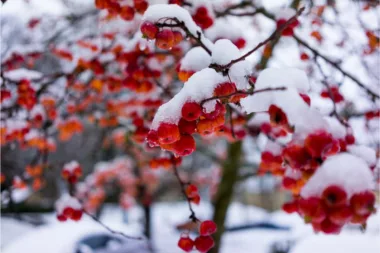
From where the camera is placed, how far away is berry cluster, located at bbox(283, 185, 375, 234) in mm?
921

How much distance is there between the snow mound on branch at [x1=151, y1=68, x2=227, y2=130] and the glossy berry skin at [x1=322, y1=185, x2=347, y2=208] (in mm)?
483

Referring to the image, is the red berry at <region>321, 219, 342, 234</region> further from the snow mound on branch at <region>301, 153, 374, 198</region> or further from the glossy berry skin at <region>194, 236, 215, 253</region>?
the glossy berry skin at <region>194, 236, 215, 253</region>

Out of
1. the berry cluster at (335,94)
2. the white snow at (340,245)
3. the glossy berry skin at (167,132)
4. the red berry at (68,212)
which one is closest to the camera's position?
the glossy berry skin at (167,132)

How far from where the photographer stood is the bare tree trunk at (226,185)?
5086mm

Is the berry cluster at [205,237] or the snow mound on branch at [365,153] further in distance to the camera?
the berry cluster at [205,237]

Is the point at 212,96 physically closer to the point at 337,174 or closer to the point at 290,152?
the point at 290,152

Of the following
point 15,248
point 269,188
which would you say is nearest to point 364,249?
point 15,248

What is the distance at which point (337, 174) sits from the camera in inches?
37.1

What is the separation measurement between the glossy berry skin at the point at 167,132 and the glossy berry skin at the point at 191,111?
2.1 inches

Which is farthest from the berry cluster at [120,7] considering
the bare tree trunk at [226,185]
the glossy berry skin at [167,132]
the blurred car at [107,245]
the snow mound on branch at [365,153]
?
the blurred car at [107,245]

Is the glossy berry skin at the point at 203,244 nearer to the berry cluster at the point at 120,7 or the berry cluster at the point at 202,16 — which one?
the berry cluster at the point at 202,16

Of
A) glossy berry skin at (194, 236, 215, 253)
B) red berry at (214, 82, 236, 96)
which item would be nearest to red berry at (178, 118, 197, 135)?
red berry at (214, 82, 236, 96)

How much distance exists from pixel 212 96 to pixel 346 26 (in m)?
3.38

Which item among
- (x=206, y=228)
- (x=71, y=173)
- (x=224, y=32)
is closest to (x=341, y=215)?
(x=206, y=228)
